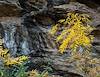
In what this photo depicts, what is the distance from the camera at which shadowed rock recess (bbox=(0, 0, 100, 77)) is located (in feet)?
29.1

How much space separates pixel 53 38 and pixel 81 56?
8.91 feet

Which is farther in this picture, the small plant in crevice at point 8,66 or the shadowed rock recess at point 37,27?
the shadowed rock recess at point 37,27

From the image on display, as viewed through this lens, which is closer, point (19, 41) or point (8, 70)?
point (8, 70)

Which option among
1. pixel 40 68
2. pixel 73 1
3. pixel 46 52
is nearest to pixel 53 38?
pixel 46 52

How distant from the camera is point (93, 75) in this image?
23.6ft

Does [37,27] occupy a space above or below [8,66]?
above

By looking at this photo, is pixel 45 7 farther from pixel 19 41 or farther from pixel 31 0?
pixel 19 41

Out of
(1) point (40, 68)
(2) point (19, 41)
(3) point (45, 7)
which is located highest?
(3) point (45, 7)

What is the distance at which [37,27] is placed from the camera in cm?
998

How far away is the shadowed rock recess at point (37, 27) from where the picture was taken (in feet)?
29.1

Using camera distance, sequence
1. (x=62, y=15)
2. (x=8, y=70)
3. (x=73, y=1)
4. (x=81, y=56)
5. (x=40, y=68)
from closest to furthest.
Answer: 1. (x=81, y=56)
2. (x=8, y=70)
3. (x=40, y=68)
4. (x=62, y=15)
5. (x=73, y=1)

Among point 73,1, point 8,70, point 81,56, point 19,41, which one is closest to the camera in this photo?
point 81,56

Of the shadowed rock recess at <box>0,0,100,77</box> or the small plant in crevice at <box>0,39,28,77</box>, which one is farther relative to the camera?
the shadowed rock recess at <box>0,0,100,77</box>

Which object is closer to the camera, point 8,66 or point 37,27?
point 8,66
